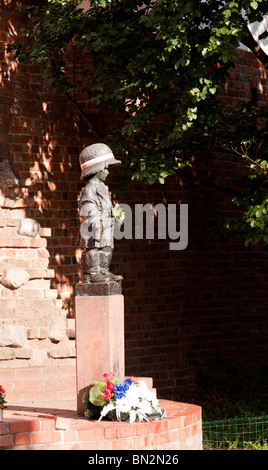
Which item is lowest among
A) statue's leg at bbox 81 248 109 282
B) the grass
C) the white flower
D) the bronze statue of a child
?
the grass

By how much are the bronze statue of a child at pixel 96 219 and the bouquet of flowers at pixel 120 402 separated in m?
0.94

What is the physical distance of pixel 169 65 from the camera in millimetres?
8250

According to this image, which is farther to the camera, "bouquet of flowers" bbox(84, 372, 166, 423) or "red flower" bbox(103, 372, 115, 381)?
"red flower" bbox(103, 372, 115, 381)

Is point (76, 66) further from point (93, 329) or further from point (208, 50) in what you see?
point (93, 329)

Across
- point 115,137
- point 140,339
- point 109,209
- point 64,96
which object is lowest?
point 140,339

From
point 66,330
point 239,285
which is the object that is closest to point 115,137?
point 66,330

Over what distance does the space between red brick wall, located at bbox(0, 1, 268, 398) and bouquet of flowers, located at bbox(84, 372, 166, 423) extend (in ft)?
7.99

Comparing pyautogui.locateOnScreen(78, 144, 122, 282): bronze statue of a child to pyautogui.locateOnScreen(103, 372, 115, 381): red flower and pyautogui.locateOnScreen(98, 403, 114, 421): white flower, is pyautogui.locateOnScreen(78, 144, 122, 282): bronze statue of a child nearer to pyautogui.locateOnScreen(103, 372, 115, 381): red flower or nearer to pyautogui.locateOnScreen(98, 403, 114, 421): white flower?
pyautogui.locateOnScreen(103, 372, 115, 381): red flower

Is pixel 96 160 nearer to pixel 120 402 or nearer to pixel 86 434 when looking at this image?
pixel 120 402

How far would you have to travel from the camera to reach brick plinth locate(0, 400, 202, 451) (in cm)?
621

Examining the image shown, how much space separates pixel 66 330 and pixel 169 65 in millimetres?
3238

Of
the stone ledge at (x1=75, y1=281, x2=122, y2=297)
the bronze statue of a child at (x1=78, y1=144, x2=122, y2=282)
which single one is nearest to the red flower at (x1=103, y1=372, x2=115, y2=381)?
the stone ledge at (x1=75, y1=281, x2=122, y2=297)

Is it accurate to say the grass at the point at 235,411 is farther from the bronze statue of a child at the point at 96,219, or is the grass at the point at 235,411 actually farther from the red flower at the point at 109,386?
the bronze statue of a child at the point at 96,219

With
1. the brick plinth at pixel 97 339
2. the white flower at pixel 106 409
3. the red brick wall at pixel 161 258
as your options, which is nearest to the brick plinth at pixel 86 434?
the white flower at pixel 106 409
